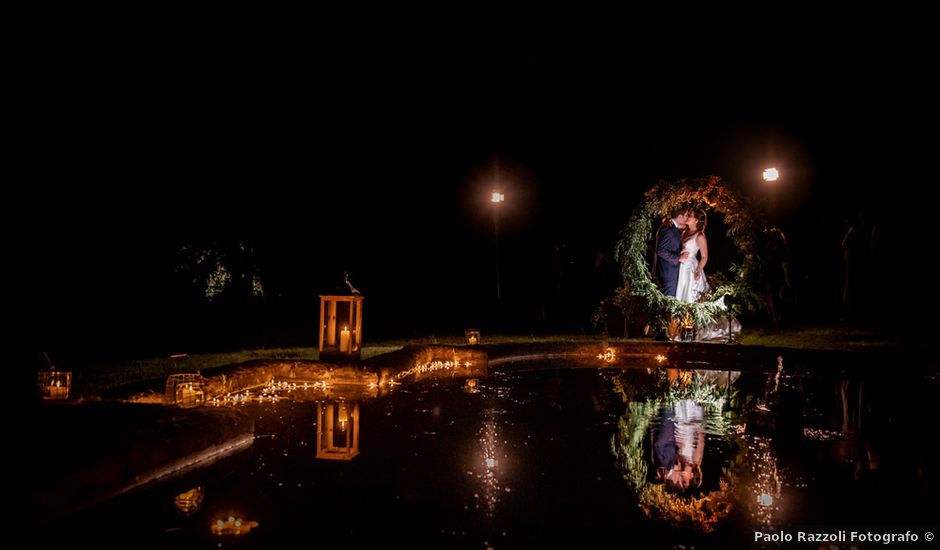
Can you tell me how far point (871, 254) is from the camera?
29344mm

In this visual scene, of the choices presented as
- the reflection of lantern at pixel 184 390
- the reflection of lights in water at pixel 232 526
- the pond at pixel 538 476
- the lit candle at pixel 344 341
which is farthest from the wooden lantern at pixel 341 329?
the reflection of lights in water at pixel 232 526

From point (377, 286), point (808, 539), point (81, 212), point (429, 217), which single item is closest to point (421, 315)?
point (377, 286)

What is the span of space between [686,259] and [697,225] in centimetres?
105

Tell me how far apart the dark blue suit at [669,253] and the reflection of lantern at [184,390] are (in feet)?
48.4

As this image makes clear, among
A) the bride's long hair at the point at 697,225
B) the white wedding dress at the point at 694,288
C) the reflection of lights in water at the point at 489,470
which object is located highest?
the bride's long hair at the point at 697,225

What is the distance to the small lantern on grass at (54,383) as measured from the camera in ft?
26.3

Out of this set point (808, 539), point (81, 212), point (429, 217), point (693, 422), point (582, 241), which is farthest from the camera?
point (429, 217)

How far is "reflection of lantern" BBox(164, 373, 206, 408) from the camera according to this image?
8595mm

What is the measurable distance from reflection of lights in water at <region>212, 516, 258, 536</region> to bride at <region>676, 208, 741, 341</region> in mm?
16832

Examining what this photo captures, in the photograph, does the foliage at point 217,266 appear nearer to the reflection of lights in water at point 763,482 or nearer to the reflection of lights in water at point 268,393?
the reflection of lights in water at point 268,393

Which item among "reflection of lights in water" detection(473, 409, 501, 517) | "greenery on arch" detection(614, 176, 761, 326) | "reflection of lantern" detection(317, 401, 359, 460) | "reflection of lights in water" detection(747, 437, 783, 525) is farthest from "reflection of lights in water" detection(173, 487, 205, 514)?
"greenery on arch" detection(614, 176, 761, 326)

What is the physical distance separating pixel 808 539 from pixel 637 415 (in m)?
4.47

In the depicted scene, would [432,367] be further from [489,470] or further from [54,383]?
[489,470]

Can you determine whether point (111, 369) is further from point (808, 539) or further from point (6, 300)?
point (808, 539)
